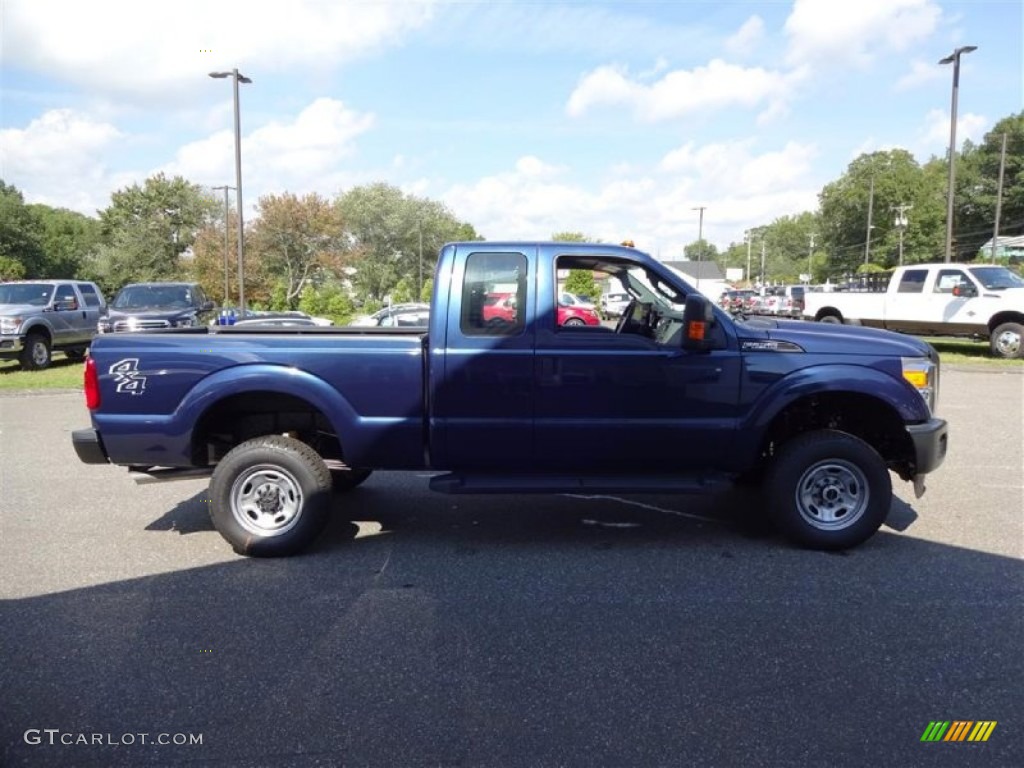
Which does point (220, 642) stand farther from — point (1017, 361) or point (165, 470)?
point (1017, 361)

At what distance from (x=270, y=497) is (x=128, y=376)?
1.21 m

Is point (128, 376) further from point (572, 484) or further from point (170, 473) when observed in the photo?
point (572, 484)

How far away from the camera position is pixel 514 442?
5184 mm

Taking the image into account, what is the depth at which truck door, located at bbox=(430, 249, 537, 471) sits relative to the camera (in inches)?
201

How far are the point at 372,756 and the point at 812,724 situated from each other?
177 centimetres

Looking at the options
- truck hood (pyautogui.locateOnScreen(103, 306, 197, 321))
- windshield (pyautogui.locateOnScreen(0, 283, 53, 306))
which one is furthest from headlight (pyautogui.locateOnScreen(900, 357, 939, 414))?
windshield (pyautogui.locateOnScreen(0, 283, 53, 306))

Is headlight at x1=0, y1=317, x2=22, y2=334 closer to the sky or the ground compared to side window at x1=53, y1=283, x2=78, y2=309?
closer to the ground

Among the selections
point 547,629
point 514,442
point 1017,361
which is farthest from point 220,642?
point 1017,361

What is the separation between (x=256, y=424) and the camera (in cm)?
575

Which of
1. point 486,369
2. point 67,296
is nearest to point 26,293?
point 67,296

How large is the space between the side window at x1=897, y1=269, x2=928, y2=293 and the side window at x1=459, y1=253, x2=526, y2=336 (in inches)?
633

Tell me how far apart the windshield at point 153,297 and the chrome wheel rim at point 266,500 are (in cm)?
1408

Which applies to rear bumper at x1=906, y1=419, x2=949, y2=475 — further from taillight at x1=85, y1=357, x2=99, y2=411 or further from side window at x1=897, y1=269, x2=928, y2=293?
side window at x1=897, y1=269, x2=928, y2=293

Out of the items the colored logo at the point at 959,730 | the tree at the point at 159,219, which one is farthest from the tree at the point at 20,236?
the colored logo at the point at 959,730
